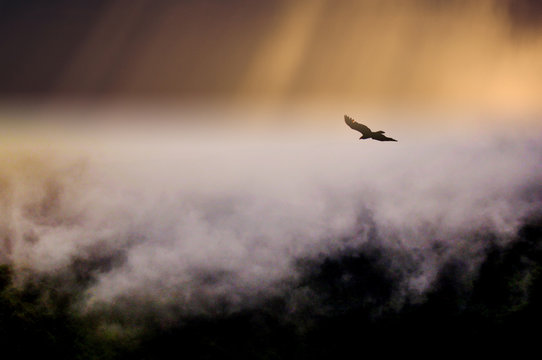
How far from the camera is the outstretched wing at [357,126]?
33375mm

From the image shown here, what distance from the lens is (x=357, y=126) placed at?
111 feet

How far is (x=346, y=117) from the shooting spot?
34.6 m

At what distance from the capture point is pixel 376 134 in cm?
3341

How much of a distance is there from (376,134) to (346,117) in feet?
11.8

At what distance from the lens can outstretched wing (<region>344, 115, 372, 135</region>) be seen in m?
33.4
